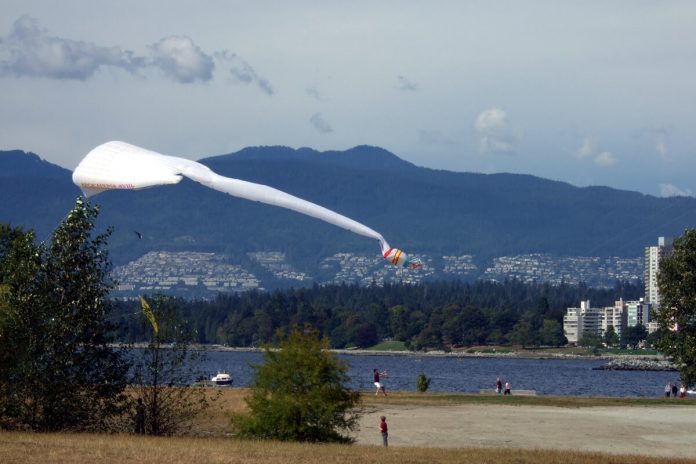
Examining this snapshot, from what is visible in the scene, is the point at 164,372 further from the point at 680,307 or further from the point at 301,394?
the point at 680,307

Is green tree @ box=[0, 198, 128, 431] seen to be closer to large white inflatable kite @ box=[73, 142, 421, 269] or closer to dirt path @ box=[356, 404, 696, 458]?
large white inflatable kite @ box=[73, 142, 421, 269]

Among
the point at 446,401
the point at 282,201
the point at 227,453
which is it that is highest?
the point at 282,201

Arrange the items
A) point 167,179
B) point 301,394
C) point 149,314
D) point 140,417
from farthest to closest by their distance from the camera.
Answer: point 140,417 → point 149,314 → point 301,394 → point 167,179

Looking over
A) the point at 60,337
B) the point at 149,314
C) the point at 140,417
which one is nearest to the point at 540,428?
the point at 140,417

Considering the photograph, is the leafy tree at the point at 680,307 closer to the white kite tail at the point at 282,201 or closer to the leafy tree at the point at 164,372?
the leafy tree at the point at 164,372

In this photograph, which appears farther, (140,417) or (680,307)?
(680,307)

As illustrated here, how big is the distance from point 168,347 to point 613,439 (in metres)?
17.4

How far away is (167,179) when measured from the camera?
1409 inches

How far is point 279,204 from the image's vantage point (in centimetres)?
3306

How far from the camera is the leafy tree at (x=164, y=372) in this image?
49.0 m

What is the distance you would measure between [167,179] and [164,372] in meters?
14.9

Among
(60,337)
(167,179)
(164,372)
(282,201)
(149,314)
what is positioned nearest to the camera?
(282,201)

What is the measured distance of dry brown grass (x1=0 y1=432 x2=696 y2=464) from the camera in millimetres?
38562

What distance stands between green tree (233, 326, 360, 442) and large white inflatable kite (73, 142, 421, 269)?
30.5 feet
